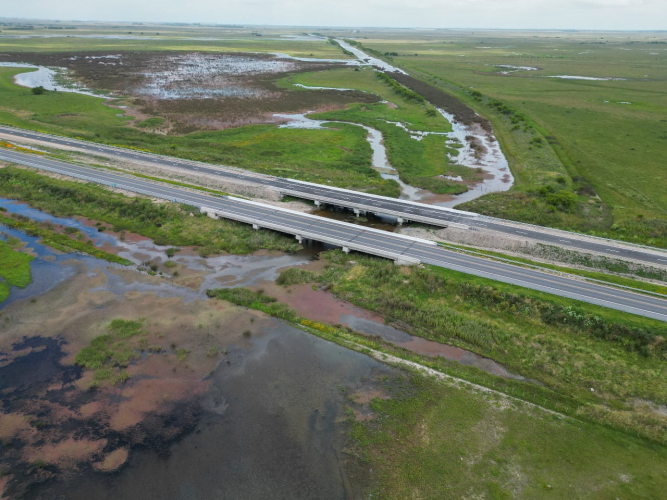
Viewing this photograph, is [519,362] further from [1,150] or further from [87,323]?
[1,150]

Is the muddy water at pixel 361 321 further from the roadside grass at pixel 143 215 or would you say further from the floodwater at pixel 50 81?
the floodwater at pixel 50 81

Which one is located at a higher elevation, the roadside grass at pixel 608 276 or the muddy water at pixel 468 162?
the muddy water at pixel 468 162

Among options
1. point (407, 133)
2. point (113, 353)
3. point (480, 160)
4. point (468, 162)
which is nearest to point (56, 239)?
point (113, 353)

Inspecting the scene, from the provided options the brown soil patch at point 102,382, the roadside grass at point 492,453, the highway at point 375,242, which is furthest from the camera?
the highway at point 375,242

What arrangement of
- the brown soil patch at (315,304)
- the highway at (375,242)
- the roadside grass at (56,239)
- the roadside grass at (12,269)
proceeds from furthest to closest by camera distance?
1. the roadside grass at (56,239)
2. the roadside grass at (12,269)
3. the brown soil patch at (315,304)
4. the highway at (375,242)

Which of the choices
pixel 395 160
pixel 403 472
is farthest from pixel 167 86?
pixel 403 472

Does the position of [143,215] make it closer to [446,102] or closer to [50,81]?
[446,102]

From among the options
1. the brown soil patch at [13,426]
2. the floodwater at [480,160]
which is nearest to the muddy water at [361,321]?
the brown soil patch at [13,426]

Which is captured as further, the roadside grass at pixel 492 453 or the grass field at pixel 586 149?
the grass field at pixel 586 149
